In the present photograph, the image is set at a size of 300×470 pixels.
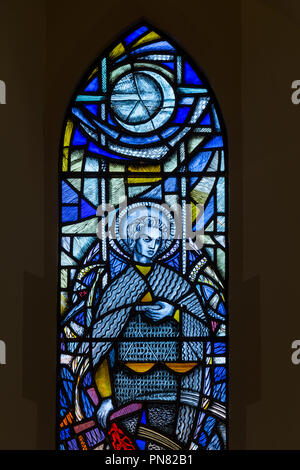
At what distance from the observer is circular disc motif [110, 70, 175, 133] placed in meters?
11.2

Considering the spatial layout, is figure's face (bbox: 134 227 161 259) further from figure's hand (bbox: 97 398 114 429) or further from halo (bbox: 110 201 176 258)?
figure's hand (bbox: 97 398 114 429)

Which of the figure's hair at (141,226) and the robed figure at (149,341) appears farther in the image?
the figure's hair at (141,226)

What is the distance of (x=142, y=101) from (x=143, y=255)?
3.36 ft

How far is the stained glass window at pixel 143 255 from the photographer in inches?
428

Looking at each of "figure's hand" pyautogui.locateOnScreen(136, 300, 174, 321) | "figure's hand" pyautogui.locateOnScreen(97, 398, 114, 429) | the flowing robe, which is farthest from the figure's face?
"figure's hand" pyautogui.locateOnScreen(97, 398, 114, 429)

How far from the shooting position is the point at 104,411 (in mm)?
10875

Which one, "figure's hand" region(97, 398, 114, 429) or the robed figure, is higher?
the robed figure

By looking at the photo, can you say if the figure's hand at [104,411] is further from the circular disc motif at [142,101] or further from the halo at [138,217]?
the circular disc motif at [142,101]

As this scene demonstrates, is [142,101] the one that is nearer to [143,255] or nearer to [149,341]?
[143,255]

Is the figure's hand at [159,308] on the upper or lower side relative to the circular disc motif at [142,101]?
lower
